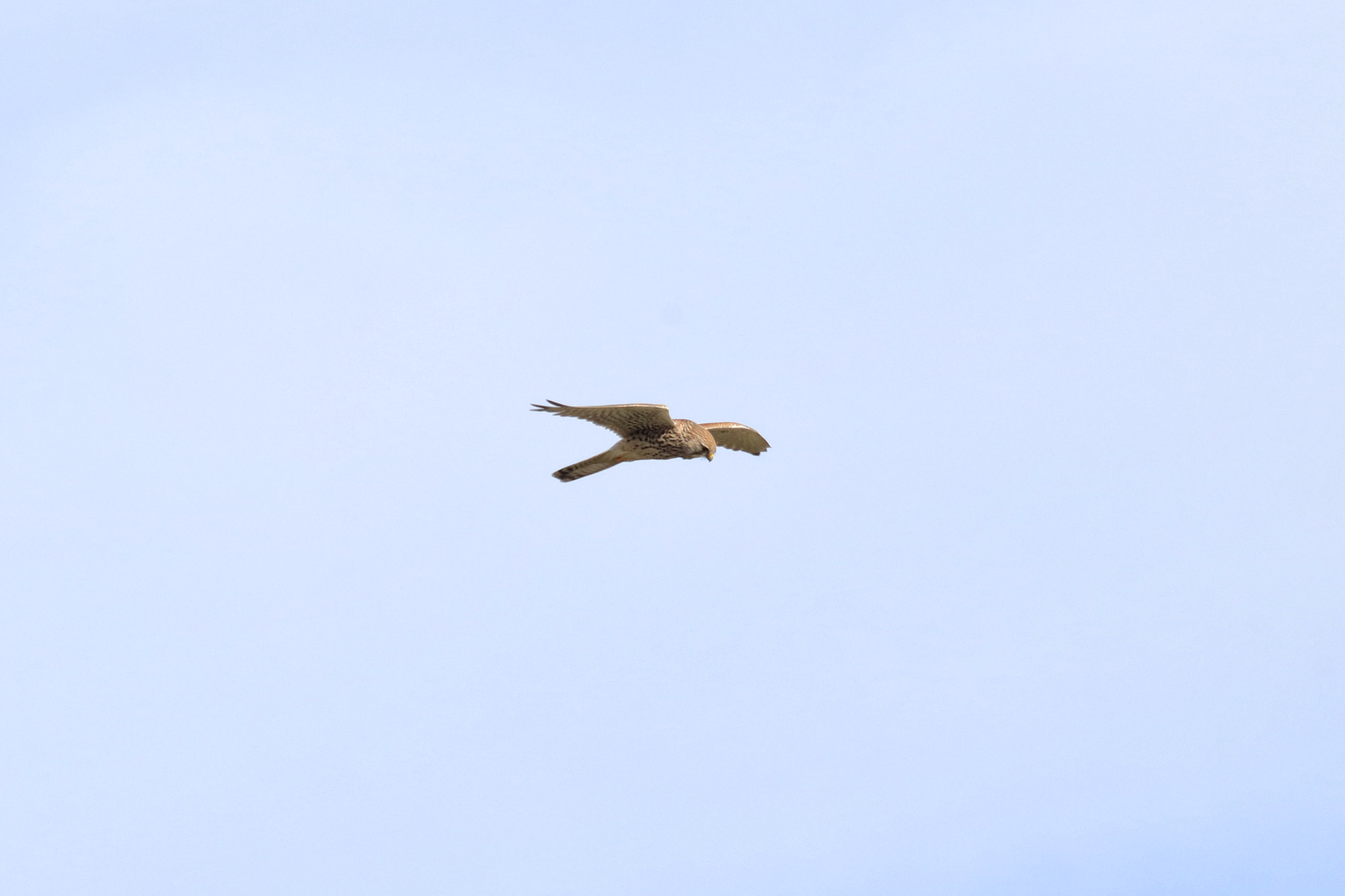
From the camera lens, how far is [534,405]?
24.0 metres

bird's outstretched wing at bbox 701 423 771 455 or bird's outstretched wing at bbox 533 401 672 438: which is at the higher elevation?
bird's outstretched wing at bbox 701 423 771 455

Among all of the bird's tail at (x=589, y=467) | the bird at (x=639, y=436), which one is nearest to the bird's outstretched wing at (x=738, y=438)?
the bird at (x=639, y=436)

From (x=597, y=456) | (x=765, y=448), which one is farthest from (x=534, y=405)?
(x=765, y=448)

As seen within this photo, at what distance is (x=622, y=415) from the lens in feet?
82.0

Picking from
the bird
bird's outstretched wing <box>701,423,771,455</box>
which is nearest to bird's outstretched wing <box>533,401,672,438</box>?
the bird

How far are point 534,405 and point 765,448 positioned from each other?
7391 millimetres

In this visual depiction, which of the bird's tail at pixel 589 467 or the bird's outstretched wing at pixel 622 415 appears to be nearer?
the bird's outstretched wing at pixel 622 415

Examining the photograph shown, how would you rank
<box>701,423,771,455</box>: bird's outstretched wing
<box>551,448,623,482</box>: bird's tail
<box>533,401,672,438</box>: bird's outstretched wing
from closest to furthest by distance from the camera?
<box>533,401,672,438</box>: bird's outstretched wing, <box>551,448,623,482</box>: bird's tail, <box>701,423,771,455</box>: bird's outstretched wing

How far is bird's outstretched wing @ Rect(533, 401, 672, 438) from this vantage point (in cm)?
2450

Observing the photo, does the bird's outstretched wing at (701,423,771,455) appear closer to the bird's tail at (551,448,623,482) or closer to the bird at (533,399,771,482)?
the bird at (533,399,771,482)

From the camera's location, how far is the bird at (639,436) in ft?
81.1

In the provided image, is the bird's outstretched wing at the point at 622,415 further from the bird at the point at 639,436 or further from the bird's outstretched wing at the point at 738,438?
the bird's outstretched wing at the point at 738,438

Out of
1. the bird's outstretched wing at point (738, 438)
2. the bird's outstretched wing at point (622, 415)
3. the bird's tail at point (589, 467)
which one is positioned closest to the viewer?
the bird's outstretched wing at point (622, 415)

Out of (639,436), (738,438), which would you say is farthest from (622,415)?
(738,438)
